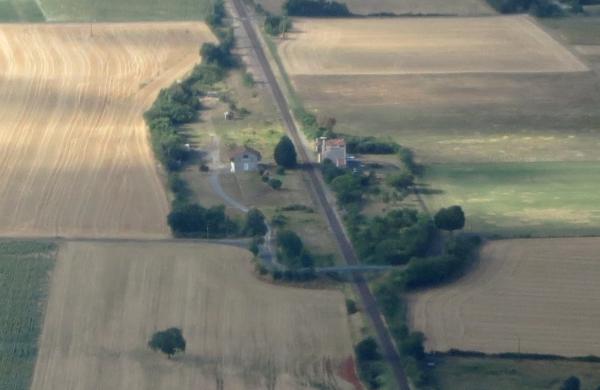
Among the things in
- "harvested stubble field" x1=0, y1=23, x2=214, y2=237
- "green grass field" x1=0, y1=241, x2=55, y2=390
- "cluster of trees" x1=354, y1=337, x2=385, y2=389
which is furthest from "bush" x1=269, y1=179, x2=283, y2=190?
"cluster of trees" x1=354, y1=337, x2=385, y2=389

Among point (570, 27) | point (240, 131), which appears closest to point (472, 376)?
point (240, 131)

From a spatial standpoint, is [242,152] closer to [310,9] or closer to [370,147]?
[370,147]

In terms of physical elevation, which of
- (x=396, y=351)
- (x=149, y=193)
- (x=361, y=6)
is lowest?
(x=361, y=6)

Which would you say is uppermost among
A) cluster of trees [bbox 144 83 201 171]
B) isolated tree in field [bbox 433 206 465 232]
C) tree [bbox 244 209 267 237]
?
isolated tree in field [bbox 433 206 465 232]

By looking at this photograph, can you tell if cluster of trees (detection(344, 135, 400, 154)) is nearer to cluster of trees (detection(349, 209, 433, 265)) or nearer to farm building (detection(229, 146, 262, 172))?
farm building (detection(229, 146, 262, 172))

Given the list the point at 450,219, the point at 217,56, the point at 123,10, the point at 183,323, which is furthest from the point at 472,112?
the point at 183,323

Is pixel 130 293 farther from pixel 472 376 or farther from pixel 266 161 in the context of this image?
pixel 266 161
